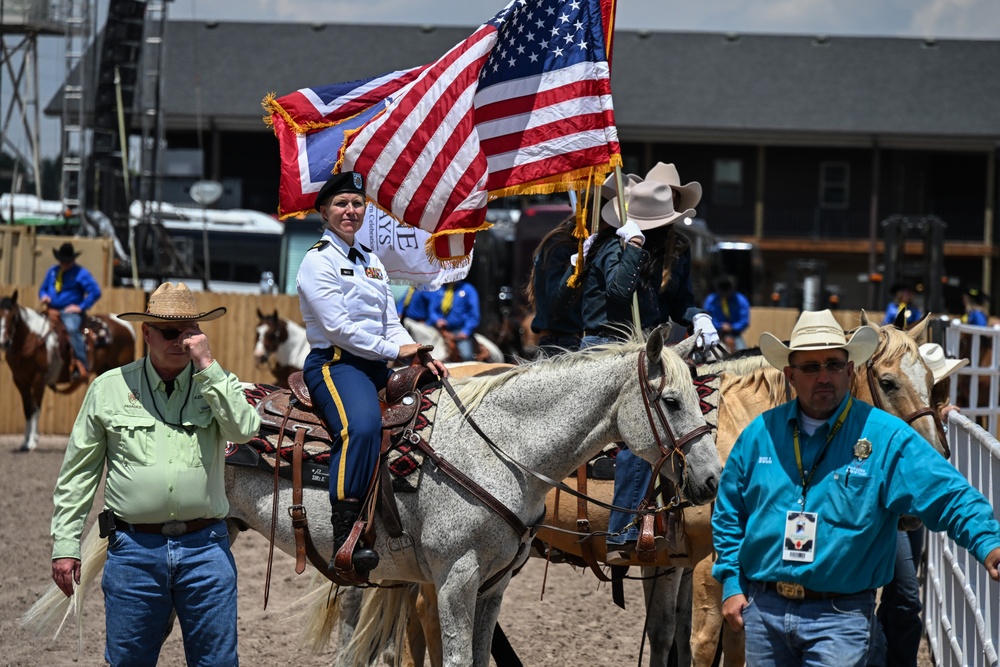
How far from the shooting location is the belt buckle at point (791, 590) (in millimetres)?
3773

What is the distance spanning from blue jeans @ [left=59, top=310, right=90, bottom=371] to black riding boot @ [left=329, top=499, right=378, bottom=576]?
12.5 m

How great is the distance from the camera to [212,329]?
19.7 m

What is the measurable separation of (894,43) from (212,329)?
32.9 metres

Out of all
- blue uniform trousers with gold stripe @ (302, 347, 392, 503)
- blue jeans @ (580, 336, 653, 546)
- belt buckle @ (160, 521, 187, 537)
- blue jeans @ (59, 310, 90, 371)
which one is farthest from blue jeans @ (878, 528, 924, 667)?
blue jeans @ (59, 310, 90, 371)

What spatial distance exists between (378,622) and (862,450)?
132 inches

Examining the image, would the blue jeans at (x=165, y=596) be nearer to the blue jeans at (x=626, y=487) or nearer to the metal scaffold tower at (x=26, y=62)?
the blue jeans at (x=626, y=487)

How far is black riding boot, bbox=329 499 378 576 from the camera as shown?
5.23 m

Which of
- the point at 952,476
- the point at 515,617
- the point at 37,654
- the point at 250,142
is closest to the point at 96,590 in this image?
the point at 37,654

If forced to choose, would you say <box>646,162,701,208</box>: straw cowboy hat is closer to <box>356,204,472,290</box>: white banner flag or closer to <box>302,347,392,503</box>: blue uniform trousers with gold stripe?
<box>356,204,472,290</box>: white banner flag

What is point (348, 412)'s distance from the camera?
207 inches

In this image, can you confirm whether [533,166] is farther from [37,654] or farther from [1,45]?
[1,45]

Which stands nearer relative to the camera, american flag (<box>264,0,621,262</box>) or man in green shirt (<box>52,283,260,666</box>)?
man in green shirt (<box>52,283,260,666</box>)

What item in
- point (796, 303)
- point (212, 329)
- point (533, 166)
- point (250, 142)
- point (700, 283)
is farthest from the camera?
point (250, 142)

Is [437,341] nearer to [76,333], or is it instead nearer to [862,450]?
[76,333]
